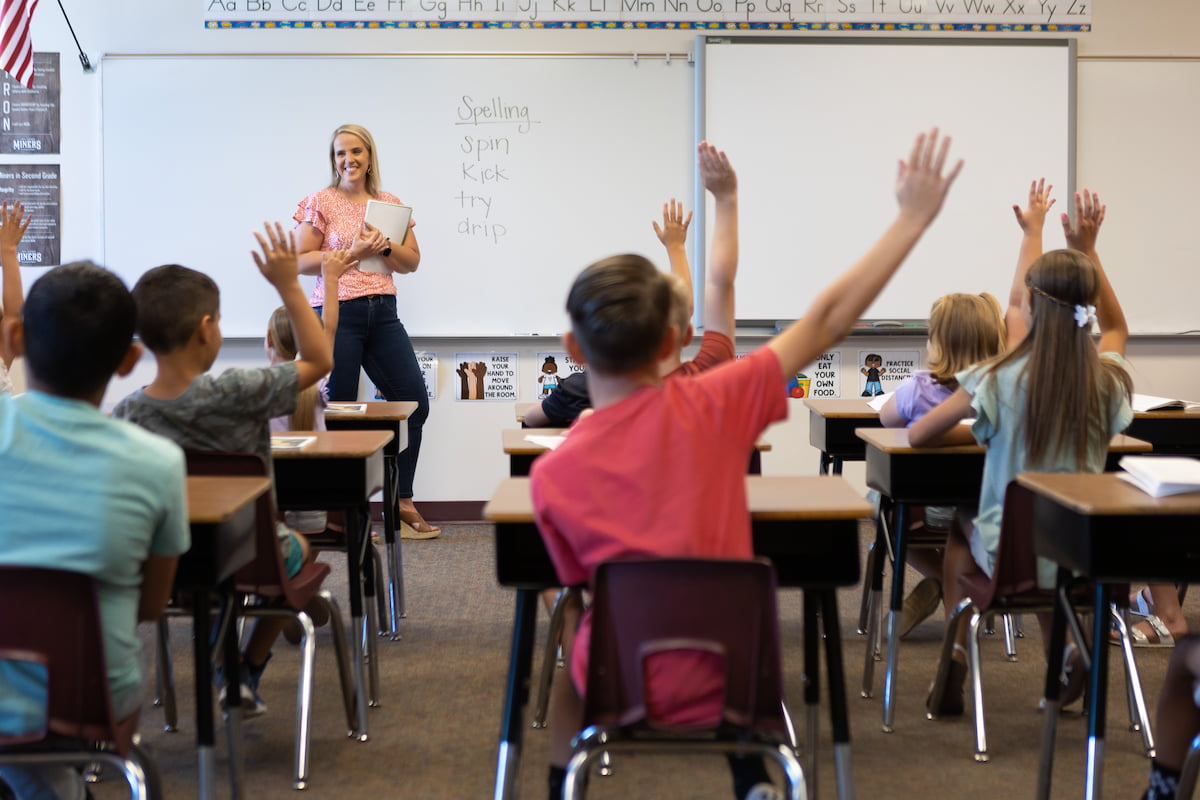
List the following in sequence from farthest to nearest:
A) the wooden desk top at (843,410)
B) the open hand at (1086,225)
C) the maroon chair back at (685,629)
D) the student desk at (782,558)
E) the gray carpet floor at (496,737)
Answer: the wooden desk top at (843,410), the open hand at (1086,225), the gray carpet floor at (496,737), the student desk at (782,558), the maroon chair back at (685,629)

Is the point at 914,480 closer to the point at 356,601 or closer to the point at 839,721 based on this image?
the point at 839,721

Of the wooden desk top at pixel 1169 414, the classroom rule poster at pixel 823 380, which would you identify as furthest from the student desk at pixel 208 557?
the classroom rule poster at pixel 823 380

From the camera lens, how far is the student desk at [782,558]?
6.14ft

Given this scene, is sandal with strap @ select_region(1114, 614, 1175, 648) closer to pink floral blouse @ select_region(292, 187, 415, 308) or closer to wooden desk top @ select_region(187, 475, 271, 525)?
wooden desk top @ select_region(187, 475, 271, 525)

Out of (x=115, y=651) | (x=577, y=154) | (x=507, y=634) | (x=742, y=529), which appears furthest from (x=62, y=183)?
(x=742, y=529)

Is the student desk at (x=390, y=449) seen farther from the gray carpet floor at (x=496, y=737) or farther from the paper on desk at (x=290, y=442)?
the paper on desk at (x=290, y=442)

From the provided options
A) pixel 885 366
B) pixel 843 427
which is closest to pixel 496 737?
pixel 843 427

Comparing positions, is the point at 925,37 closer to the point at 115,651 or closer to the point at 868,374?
the point at 868,374

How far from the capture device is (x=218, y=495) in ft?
6.30

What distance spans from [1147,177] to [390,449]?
410 cm

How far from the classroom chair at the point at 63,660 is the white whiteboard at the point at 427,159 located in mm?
4070

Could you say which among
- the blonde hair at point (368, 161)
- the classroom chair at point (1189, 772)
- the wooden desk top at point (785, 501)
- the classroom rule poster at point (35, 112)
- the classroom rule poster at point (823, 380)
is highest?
the classroom rule poster at point (35, 112)

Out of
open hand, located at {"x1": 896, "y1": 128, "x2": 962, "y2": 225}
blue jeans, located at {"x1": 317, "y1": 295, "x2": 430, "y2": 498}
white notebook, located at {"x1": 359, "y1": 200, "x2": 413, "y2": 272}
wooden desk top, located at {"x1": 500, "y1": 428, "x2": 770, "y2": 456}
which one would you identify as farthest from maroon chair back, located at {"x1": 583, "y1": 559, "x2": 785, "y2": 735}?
blue jeans, located at {"x1": 317, "y1": 295, "x2": 430, "y2": 498}

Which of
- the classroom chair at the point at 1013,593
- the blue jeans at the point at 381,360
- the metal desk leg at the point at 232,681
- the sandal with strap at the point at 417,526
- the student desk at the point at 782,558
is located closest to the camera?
the student desk at the point at 782,558
